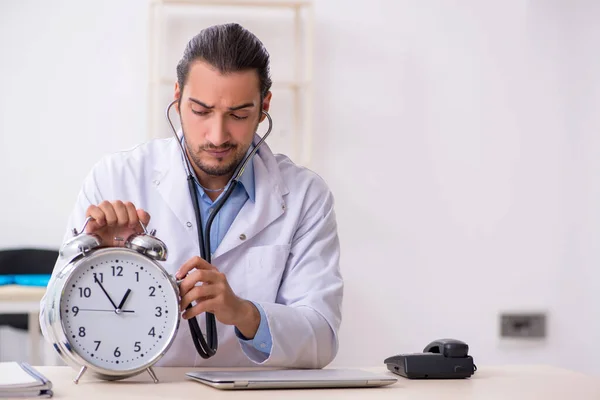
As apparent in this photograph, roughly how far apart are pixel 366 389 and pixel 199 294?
31cm

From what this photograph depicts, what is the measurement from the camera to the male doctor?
1.75 m

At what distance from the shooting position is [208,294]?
1381 millimetres

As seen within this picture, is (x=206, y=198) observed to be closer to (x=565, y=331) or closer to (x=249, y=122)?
(x=249, y=122)

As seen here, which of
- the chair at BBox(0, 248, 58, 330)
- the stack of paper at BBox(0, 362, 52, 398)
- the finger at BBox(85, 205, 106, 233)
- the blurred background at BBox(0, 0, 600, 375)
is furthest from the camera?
the blurred background at BBox(0, 0, 600, 375)

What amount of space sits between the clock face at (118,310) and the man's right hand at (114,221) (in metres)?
0.06

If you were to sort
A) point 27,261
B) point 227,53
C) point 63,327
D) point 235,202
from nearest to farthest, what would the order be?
1. point 63,327
2. point 227,53
3. point 235,202
4. point 27,261

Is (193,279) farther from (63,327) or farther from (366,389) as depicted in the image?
(366,389)

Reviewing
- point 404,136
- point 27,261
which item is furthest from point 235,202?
point 404,136

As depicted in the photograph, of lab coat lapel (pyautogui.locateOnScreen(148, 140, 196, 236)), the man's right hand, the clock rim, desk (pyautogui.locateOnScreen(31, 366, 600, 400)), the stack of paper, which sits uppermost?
lab coat lapel (pyautogui.locateOnScreen(148, 140, 196, 236))

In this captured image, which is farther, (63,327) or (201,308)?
(201,308)

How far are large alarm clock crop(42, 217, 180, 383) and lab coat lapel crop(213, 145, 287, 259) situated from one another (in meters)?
0.47

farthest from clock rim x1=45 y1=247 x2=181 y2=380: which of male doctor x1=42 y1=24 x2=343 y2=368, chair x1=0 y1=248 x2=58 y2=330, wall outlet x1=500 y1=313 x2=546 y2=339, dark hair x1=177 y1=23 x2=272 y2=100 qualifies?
wall outlet x1=500 y1=313 x2=546 y2=339

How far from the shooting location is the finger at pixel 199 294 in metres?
1.35

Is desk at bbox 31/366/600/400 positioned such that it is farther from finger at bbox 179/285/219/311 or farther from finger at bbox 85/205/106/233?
finger at bbox 85/205/106/233
